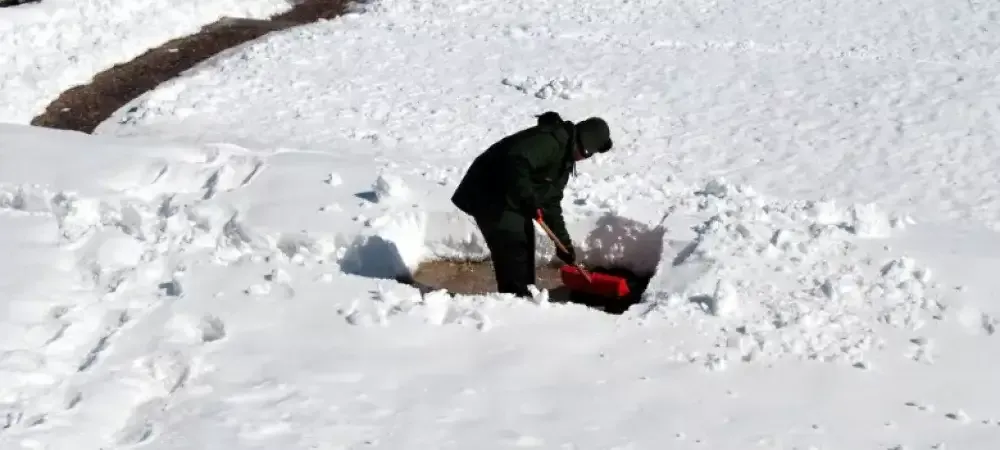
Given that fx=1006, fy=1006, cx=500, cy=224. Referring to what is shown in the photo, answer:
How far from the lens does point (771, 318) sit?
20.6 ft

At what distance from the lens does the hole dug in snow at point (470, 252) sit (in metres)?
7.42

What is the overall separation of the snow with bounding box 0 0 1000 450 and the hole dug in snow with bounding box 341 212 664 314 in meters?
0.02

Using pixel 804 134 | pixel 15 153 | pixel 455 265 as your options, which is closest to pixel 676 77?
pixel 804 134

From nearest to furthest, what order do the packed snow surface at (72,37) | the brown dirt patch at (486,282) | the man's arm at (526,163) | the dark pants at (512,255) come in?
the man's arm at (526,163) < the dark pants at (512,255) < the brown dirt patch at (486,282) < the packed snow surface at (72,37)

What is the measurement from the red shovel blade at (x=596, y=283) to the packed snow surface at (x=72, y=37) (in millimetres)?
7068

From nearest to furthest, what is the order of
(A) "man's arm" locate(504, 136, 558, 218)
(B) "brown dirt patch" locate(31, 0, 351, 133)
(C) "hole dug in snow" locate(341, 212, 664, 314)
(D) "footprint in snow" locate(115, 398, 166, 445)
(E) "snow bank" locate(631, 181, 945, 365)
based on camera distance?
(D) "footprint in snow" locate(115, 398, 166, 445) < (E) "snow bank" locate(631, 181, 945, 365) < (A) "man's arm" locate(504, 136, 558, 218) < (C) "hole dug in snow" locate(341, 212, 664, 314) < (B) "brown dirt patch" locate(31, 0, 351, 133)

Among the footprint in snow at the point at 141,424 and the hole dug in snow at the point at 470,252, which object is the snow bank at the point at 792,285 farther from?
the footprint in snow at the point at 141,424

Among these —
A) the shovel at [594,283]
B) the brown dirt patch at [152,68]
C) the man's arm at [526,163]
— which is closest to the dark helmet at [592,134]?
the man's arm at [526,163]

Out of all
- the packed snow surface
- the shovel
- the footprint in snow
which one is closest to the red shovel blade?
the shovel

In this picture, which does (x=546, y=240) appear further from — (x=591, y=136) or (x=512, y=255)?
(x=591, y=136)

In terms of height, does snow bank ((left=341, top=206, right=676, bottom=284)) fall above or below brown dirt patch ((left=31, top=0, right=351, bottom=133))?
below

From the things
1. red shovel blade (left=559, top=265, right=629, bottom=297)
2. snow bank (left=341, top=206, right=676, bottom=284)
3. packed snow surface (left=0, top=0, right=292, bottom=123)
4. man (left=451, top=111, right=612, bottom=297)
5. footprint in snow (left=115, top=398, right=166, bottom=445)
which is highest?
packed snow surface (left=0, top=0, right=292, bottom=123)

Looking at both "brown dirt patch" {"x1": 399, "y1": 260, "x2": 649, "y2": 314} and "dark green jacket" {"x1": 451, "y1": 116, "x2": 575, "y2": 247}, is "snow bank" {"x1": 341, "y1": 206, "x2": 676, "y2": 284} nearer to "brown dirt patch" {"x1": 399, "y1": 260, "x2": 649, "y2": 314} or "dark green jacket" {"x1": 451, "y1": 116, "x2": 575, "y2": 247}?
"brown dirt patch" {"x1": 399, "y1": 260, "x2": 649, "y2": 314}

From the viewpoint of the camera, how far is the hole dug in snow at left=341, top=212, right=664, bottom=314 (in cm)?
A: 742
